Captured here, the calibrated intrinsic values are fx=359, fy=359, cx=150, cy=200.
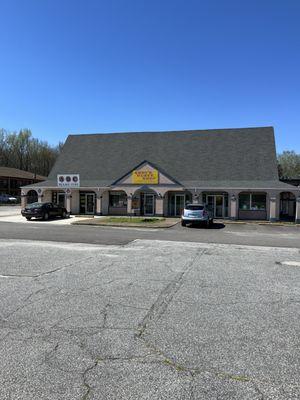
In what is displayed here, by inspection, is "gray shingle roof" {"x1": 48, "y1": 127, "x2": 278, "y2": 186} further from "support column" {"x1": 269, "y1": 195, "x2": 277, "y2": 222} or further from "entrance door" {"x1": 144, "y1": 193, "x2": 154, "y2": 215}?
"entrance door" {"x1": 144, "y1": 193, "x2": 154, "y2": 215}

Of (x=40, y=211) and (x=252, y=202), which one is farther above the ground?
(x=252, y=202)

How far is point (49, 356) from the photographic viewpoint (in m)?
4.25

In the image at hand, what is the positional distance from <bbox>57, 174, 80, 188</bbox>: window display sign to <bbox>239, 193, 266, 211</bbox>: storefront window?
52.3 ft

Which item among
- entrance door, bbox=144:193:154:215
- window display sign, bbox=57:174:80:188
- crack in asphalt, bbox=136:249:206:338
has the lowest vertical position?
crack in asphalt, bbox=136:249:206:338

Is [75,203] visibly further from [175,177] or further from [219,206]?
[219,206]

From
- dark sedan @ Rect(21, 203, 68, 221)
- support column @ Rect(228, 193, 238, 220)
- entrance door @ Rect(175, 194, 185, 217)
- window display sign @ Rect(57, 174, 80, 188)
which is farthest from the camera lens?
window display sign @ Rect(57, 174, 80, 188)

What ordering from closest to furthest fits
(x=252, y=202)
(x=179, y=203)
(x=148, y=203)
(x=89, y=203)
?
(x=252, y=202) < (x=179, y=203) < (x=148, y=203) < (x=89, y=203)

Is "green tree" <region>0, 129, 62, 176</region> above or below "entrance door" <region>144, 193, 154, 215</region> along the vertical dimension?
above

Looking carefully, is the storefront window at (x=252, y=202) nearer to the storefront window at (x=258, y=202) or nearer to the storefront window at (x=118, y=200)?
the storefront window at (x=258, y=202)

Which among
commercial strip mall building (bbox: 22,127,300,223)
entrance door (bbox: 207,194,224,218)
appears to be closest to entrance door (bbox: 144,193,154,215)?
commercial strip mall building (bbox: 22,127,300,223)

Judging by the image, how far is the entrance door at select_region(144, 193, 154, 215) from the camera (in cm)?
3547

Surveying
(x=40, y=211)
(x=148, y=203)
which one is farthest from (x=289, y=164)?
(x=40, y=211)

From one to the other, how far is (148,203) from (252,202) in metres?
9.91

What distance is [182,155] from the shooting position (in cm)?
3844
